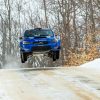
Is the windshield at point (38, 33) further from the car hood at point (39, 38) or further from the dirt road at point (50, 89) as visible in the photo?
the dirt road at point (50, 89)

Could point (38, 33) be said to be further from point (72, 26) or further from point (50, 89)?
point (72, 26)

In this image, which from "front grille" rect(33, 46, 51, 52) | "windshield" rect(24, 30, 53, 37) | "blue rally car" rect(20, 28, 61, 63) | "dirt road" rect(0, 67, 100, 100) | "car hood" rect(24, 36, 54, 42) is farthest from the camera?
"windshield" rect(24, 30, 53, 37)

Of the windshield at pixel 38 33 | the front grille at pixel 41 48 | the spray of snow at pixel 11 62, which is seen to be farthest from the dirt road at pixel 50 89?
the spray of snow at pixel 11 62

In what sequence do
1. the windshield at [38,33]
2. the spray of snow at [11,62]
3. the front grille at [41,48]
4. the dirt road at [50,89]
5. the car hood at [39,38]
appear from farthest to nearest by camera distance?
the spray of snow at [11,62] → the windshield at [38,33] → the car hood at [39,38] → the front grille at [41,48] → the dirt road at [50,89]

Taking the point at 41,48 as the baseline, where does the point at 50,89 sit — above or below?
below

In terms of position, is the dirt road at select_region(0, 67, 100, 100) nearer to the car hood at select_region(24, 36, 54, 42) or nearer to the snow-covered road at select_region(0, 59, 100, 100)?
the snow-covered road at select_region(0, 59, 100, 100)

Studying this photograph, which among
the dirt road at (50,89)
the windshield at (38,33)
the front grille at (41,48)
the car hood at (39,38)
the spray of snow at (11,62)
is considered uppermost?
the windshield at (38,33)

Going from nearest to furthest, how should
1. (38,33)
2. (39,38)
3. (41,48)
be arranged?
(41,48) < (39,38) < (38,33)

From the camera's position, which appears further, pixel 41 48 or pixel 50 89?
pixel 41 48

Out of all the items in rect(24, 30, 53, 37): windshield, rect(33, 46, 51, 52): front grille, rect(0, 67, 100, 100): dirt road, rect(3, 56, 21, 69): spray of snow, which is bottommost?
rect(3, 56, 21, 69): spray of snow

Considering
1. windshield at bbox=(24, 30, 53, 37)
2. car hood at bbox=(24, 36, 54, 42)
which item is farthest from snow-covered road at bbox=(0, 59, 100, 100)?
windshield at bbox=(24, 30, 53, 37)

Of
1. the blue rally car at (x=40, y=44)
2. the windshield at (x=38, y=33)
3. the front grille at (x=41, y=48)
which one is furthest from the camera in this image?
the windshield at (x=38, y=33)

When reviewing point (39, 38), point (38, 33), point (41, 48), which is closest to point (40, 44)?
point (41, 48)

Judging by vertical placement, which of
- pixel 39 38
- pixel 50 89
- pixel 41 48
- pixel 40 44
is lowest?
pixel 50 89
